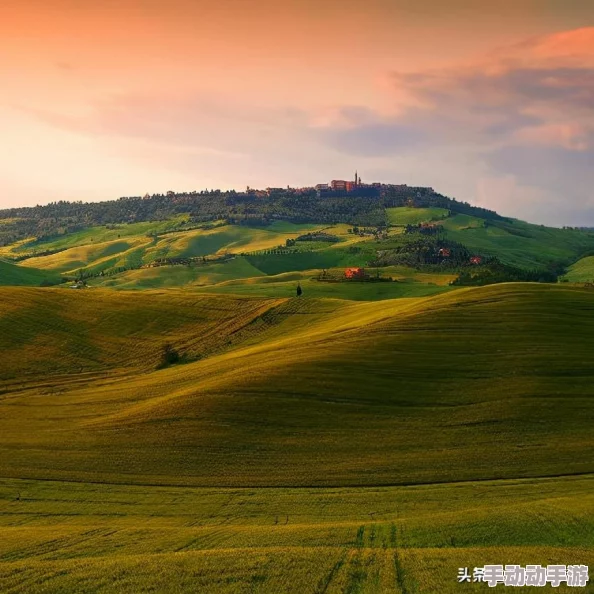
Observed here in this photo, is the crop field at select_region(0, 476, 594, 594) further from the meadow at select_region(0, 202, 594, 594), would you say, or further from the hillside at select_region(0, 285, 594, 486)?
the hillside at select_region(0, 285, 594, 486)

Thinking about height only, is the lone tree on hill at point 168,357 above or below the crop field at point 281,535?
above

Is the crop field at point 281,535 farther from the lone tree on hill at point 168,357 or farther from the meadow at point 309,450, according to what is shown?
the lone tree on hill at point 168,357

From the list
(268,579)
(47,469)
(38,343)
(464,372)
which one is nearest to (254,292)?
(38,343)

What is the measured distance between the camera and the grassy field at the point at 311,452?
3080 cm

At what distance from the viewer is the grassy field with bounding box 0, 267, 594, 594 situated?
101 ft

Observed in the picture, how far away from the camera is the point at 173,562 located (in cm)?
3014

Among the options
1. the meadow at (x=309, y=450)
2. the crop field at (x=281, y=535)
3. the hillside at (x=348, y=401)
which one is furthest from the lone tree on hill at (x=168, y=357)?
the crop field at (x=281, y=535)

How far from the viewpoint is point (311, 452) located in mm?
53094

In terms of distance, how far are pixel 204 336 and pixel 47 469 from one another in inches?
2028

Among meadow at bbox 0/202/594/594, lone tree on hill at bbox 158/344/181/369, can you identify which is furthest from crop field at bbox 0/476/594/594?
lone tree on hill at bbox 158/344/181/369

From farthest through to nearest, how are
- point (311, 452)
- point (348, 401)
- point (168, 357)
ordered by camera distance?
point (168, 357) < point (348, 401) < point (311, 452)

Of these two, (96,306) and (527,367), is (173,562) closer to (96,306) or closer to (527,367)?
(527,367)

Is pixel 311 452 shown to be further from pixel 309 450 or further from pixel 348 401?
pixel 348 401

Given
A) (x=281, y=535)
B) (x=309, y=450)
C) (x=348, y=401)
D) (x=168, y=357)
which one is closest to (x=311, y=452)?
(x=309, y=450)
